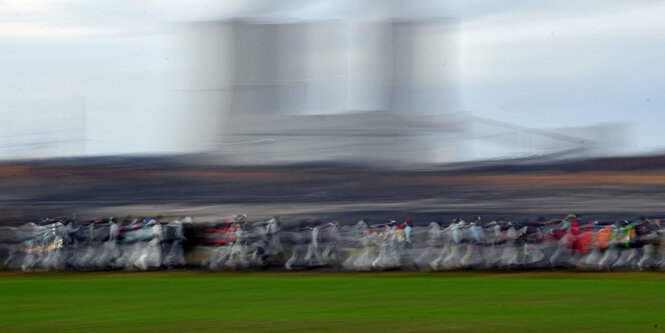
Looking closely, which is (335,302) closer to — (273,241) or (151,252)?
(273,241)

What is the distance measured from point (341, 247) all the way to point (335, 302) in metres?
5.98

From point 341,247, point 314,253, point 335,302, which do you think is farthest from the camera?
point 341,247

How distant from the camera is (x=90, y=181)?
3269cm

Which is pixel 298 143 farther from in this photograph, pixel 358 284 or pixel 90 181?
pixel 358 284

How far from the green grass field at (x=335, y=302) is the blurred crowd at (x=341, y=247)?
62cm

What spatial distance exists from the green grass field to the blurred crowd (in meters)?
0.62

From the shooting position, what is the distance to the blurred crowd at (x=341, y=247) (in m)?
18.5

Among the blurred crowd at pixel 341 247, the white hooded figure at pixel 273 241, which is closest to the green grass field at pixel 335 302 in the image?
the blurred crowd at pixel 341 247

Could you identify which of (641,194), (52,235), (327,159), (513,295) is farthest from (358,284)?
(641,194)

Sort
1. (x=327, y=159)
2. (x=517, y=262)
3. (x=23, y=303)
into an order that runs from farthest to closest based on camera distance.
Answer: (x=327, y=159) < (x=517, y=262) < (x=23, y=303)

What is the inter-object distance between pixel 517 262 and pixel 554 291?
415 centimetres

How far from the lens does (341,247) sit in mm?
19031

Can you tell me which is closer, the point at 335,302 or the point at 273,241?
the point at 335,302

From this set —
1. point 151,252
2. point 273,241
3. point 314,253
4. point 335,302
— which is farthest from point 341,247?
point 335,302
